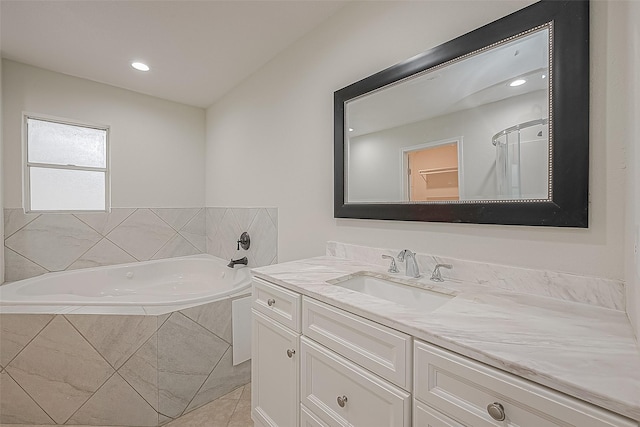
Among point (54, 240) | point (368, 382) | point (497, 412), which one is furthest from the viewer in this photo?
point (54, 240)

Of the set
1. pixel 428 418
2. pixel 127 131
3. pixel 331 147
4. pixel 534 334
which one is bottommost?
pixel 428 418

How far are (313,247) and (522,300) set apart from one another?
1284mm

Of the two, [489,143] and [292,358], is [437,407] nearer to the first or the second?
[292,358]

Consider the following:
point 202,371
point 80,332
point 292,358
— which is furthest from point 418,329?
point 80,332

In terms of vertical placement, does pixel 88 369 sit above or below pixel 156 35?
below

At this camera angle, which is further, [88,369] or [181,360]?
[181,360]

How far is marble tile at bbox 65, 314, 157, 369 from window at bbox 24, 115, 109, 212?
64.0 inches

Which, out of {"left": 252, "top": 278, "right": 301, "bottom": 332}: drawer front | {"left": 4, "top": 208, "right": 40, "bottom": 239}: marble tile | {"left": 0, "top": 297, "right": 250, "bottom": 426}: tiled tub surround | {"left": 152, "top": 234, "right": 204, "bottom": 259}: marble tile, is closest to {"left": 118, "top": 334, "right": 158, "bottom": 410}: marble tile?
{"left": 0, "top": 297, "right": 250, "bottom": 426}: tiled tub surround

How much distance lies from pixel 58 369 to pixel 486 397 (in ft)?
7.70

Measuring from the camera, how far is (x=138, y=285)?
3008mm

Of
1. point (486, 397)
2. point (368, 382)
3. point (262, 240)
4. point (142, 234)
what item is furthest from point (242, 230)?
point (486, 397)

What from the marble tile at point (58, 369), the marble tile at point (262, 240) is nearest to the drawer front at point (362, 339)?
the marble tile at point (262, 240)

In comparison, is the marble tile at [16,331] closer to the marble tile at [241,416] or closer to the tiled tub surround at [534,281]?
the marble tile at [241,416]

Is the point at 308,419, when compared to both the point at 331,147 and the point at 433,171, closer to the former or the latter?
the point at 433,171
